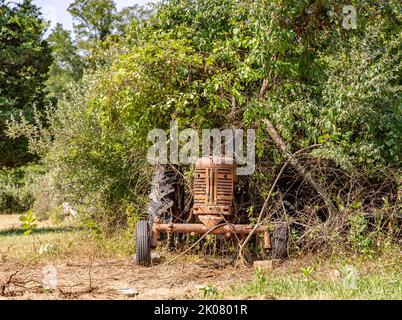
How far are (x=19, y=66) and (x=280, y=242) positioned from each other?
10.7m

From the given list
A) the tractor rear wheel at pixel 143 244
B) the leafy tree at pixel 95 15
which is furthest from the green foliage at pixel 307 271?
the leafy tree at pixel 95 15

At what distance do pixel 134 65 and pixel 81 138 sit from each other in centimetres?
245

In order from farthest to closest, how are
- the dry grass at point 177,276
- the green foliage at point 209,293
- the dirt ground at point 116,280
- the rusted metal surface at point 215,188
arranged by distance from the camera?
the rusted metal surface at point 215,188 < the dirt ground at point 116,280 < the dry grass at point 177,276 < the green foliage at point 209,293

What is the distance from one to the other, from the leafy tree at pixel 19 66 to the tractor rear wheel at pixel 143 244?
26.9 feet

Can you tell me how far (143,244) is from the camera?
7.61m

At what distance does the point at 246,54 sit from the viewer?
8766 mm

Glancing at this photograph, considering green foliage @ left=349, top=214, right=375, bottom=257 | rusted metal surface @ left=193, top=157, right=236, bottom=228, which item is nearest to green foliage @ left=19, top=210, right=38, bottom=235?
rusted metal surface @ left=193, top=157, right=236, bottom=228

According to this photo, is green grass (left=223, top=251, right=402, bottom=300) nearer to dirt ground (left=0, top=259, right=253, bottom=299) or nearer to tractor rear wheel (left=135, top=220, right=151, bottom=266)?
dirt ground (left=0, top=259, right=253, bottom=299)

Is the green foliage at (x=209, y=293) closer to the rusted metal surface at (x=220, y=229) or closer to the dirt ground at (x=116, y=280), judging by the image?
the dirt ground at (x=116, y=280)

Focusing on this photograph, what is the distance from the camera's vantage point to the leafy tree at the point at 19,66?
15.2m

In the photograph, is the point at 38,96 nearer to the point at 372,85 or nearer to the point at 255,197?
the point at 255,197

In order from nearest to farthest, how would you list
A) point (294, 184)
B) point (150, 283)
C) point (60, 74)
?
point (150, 283), point (294, 184), point (60, 74)

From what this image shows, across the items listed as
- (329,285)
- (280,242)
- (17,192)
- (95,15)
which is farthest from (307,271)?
(95,15)
